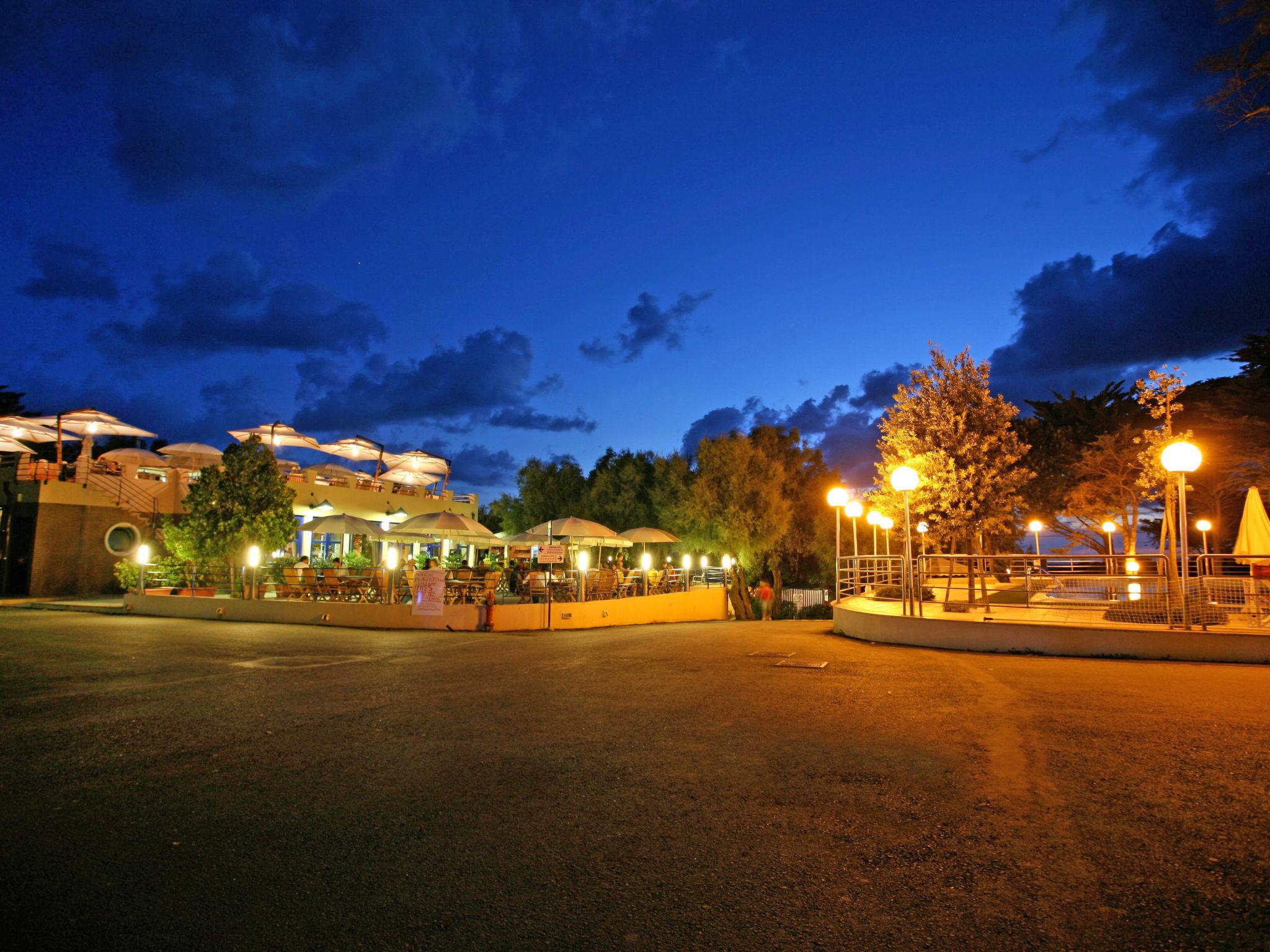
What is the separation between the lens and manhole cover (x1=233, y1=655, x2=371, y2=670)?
974 centimetres

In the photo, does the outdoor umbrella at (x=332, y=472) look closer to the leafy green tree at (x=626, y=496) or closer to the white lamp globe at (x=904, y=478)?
the leafy green tree at (x=626, y=496)

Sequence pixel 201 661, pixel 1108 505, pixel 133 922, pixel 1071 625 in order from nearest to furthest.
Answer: pixel 133 922
pixel 201 661
pixel 1071 625
pixel 1108 505

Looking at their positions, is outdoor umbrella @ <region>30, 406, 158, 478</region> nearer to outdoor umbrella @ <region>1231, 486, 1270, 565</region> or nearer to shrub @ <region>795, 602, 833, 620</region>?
shrub @ <region>795, 602, 833, 620</region>

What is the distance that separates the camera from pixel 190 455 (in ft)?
86.5

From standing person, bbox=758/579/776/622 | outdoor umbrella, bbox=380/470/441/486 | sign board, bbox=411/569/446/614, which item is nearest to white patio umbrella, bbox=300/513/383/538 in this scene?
sign board, bbox=411/569/446/614

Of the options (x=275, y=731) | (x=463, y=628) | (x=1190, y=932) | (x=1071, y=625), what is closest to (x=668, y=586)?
(x=463, y=628)

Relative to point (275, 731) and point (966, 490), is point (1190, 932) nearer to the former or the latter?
point (275, 731)

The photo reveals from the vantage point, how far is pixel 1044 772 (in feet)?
15.6

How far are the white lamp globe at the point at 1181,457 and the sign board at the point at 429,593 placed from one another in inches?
528

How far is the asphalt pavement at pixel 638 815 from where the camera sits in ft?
9.46

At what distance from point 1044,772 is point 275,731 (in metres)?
5.90

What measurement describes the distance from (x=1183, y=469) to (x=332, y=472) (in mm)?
30373

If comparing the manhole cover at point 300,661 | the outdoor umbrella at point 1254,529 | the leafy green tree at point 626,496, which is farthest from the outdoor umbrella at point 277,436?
the outdoor umbrella at point 1254,529

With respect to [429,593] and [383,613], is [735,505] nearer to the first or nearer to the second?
[429,593]
